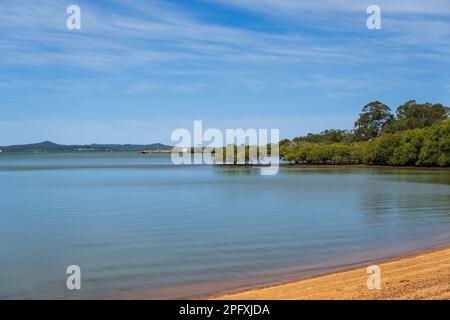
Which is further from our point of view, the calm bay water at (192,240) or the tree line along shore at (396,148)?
the tree line along shore at (396,148)

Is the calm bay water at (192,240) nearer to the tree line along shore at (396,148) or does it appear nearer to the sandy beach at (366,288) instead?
the sandy beach at (366,288)

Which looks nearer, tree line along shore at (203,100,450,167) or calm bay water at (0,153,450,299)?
calm bay water at (0,153,450,299)

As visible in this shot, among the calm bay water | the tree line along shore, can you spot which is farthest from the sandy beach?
the tree line along shore

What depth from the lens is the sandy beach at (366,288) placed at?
476 inches

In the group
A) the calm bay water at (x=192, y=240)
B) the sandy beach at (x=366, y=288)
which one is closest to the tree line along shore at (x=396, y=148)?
the calm bay water at (x=192, y=240)

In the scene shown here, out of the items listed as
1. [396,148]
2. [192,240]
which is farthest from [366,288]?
[396,148]

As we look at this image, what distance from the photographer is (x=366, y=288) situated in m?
12.9

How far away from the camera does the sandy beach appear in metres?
12.1

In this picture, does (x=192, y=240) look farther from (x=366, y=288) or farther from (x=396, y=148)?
(x=396, y=148)

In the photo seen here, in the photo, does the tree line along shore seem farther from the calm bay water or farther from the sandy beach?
the sandy beach

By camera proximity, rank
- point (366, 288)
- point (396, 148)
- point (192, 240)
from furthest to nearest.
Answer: point (396, 148) → point (192, 240) → point (366, 288)

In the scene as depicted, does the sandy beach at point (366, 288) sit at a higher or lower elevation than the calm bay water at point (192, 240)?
higher
